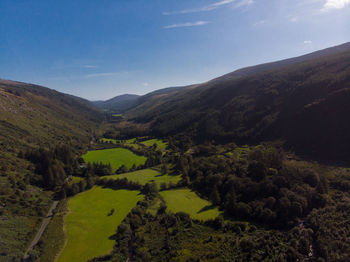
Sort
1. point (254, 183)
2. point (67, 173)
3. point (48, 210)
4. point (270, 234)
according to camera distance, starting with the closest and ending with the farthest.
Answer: point (270, 234) → point (254, 183) → point (48, 210) → point (67, 173)

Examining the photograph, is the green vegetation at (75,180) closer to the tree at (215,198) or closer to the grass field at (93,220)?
the grass field at (93,220)

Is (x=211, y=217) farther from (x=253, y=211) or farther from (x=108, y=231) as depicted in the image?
(x=108, y=231)

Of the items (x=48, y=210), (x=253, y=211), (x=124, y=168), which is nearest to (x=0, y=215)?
(x=48, y=210)

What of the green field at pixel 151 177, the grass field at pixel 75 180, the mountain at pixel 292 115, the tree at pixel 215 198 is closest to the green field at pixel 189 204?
the tree at pixel 215 198

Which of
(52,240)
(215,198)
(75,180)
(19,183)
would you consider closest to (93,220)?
(52,240)

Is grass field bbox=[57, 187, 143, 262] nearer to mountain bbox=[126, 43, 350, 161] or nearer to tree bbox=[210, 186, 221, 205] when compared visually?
tree bbox=[210, 186, 221, 205]

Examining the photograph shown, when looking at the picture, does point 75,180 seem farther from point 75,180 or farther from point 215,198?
point 215,198
